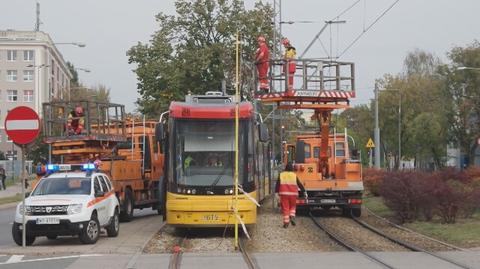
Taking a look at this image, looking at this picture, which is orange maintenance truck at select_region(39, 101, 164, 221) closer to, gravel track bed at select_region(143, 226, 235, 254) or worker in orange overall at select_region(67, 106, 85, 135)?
worker in orange overall at select_region(67, 106, 85, 135)

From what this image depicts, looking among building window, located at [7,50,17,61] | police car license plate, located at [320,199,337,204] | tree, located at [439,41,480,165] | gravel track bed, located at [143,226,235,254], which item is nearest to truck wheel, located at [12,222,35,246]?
gravel track bed, located at [143,226,235,254]

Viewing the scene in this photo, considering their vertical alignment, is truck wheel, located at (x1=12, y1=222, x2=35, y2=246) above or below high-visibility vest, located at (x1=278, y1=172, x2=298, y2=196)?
below

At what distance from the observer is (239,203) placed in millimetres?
17438

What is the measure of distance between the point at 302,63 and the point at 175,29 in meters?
15.1

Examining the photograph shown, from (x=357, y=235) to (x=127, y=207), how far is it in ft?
27.1

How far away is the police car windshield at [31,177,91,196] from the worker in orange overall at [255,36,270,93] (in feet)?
27.1

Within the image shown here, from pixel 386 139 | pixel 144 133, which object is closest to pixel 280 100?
pixel 144 133

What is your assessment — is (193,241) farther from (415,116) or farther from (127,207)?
(415,116)

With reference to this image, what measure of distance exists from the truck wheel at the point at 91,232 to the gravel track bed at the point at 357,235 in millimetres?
5934

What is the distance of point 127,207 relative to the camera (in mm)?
24125

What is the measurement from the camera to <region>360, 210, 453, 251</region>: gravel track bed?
53.0 ft

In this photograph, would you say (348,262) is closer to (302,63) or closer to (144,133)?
(302,63)

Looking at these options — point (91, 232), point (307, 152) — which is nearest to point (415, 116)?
point (307, 152)

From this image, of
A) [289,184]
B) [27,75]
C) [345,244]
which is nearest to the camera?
[345,244]
